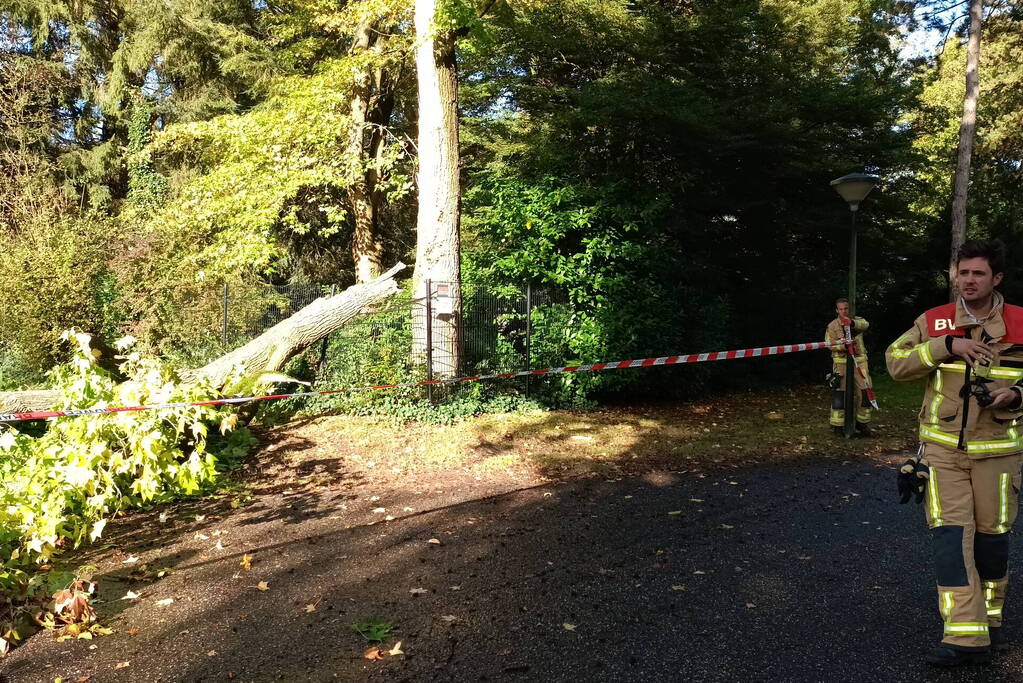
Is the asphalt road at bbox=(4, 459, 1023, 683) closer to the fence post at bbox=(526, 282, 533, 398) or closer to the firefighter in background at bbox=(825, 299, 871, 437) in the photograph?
the firefighter in background at bbox=(825, 299, 871, 437)

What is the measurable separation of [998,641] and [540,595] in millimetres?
2289

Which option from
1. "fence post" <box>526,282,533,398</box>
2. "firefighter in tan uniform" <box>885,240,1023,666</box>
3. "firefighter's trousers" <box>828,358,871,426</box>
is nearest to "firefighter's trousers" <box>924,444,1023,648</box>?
"firefighter in tan uniform" <box>885,240,1023,666</box>

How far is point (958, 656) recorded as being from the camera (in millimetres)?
3344

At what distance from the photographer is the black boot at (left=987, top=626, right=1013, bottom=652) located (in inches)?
139

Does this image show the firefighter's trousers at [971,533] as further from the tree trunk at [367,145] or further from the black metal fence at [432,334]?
the tree trunk at [367,145]

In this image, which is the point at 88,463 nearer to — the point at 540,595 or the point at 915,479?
the point at 540,595

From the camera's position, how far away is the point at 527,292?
466 inches

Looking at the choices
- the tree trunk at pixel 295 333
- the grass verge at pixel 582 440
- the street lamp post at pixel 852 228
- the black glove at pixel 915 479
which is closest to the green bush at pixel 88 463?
the tree trunk at pixel 295 333

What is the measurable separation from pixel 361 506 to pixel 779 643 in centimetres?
370

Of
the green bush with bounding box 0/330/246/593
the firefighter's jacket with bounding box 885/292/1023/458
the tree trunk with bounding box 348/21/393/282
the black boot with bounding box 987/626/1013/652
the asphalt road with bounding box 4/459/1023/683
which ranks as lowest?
the asphalt road with bounding box 4/459/1023/683

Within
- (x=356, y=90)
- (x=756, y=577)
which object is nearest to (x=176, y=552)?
(x=756, y=577)

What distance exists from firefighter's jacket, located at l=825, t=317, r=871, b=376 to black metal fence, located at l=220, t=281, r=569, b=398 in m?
4.04

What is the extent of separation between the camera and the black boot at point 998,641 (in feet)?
11.6

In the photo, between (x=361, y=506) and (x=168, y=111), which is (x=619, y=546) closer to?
(x=361, y=506)
